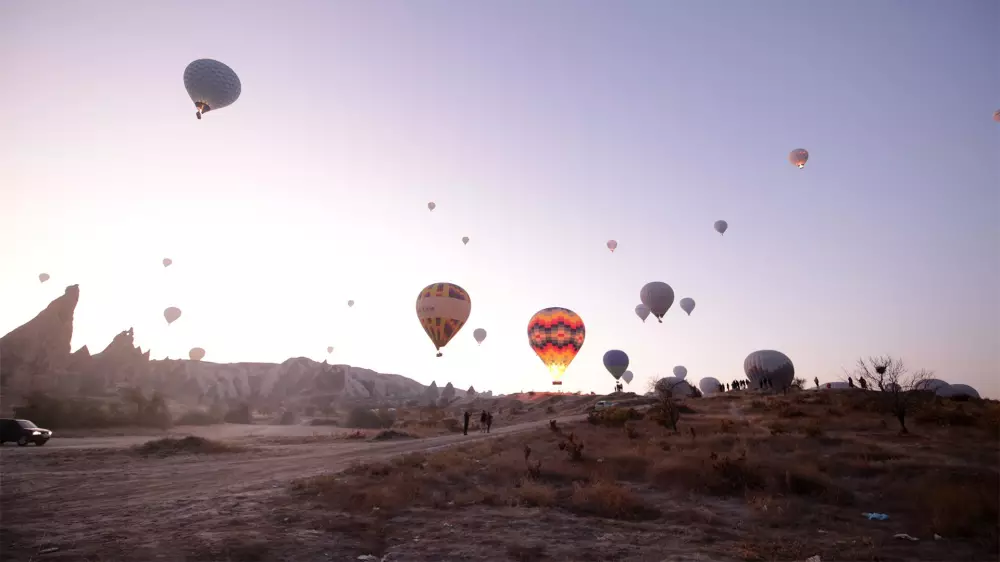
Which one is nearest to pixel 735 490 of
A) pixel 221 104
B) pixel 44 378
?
pixel 221 104

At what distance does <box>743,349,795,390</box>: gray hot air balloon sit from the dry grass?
40.4 m

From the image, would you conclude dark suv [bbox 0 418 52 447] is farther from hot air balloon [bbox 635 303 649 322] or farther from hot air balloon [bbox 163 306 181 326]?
hot air balloon [bbox 635 303 649 322]

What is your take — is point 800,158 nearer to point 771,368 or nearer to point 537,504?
point 771,368

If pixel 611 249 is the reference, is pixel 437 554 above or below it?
below

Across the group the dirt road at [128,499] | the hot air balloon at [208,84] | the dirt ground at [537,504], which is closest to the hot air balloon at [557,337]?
the dirt ground at [537,504]

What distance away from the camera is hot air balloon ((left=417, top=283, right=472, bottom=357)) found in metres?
43.9

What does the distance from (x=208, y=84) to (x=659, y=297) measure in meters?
47.3

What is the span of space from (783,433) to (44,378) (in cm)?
8765

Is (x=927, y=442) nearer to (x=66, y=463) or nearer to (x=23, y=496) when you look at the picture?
(x=23, y=496)

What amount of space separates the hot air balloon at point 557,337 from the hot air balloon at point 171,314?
55856mm

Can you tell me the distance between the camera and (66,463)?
2012 cm

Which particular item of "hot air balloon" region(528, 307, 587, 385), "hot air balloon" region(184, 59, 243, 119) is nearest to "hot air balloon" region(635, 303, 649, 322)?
"hot air balloon" region(528, 307, 587, 385)

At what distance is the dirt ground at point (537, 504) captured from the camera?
29.5 feet

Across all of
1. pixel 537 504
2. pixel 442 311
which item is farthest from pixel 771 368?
pixel 537 504
